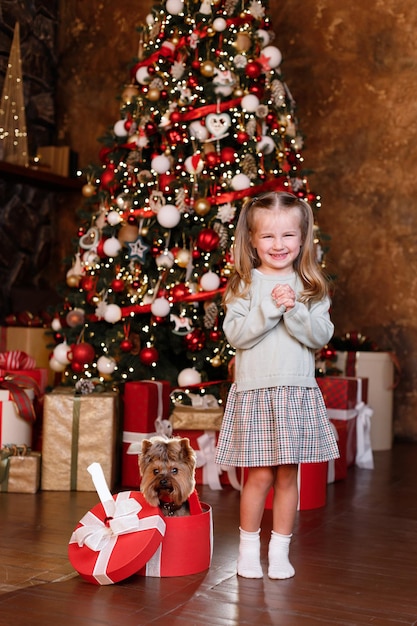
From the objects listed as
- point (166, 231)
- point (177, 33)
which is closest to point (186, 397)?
point (166, 231)

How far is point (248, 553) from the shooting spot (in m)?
2.65

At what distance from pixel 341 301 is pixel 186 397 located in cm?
226

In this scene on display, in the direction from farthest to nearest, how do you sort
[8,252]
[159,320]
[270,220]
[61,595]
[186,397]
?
[8,252] → [159,320] → [186,397] → [270,220] → [61,595]

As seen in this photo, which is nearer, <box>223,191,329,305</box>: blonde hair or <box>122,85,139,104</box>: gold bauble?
<box>223,191,329,305</box>: blonde hair

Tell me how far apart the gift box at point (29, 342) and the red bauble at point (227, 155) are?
1.85 meters

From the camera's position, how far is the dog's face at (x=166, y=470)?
8.50ft

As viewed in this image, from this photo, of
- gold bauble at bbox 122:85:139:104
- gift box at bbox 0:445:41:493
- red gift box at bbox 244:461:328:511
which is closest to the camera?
red gift box at bbox 244:461:328:511

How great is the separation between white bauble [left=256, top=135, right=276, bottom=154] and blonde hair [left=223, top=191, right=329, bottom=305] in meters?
2.18

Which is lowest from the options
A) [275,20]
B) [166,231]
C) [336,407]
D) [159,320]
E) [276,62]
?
[336,407]

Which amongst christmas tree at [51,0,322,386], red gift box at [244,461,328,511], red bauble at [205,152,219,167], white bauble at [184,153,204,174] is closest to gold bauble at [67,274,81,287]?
christmas tree at [51,0,322,386]

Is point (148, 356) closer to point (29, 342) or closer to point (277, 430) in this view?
point (29, 342)

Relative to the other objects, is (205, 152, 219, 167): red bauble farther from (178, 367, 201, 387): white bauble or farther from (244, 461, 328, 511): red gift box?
(244, 461, 328, 511): red gift box

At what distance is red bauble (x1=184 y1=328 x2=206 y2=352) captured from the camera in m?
4.74

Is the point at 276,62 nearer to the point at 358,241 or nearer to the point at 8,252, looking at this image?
the point at 358,241
